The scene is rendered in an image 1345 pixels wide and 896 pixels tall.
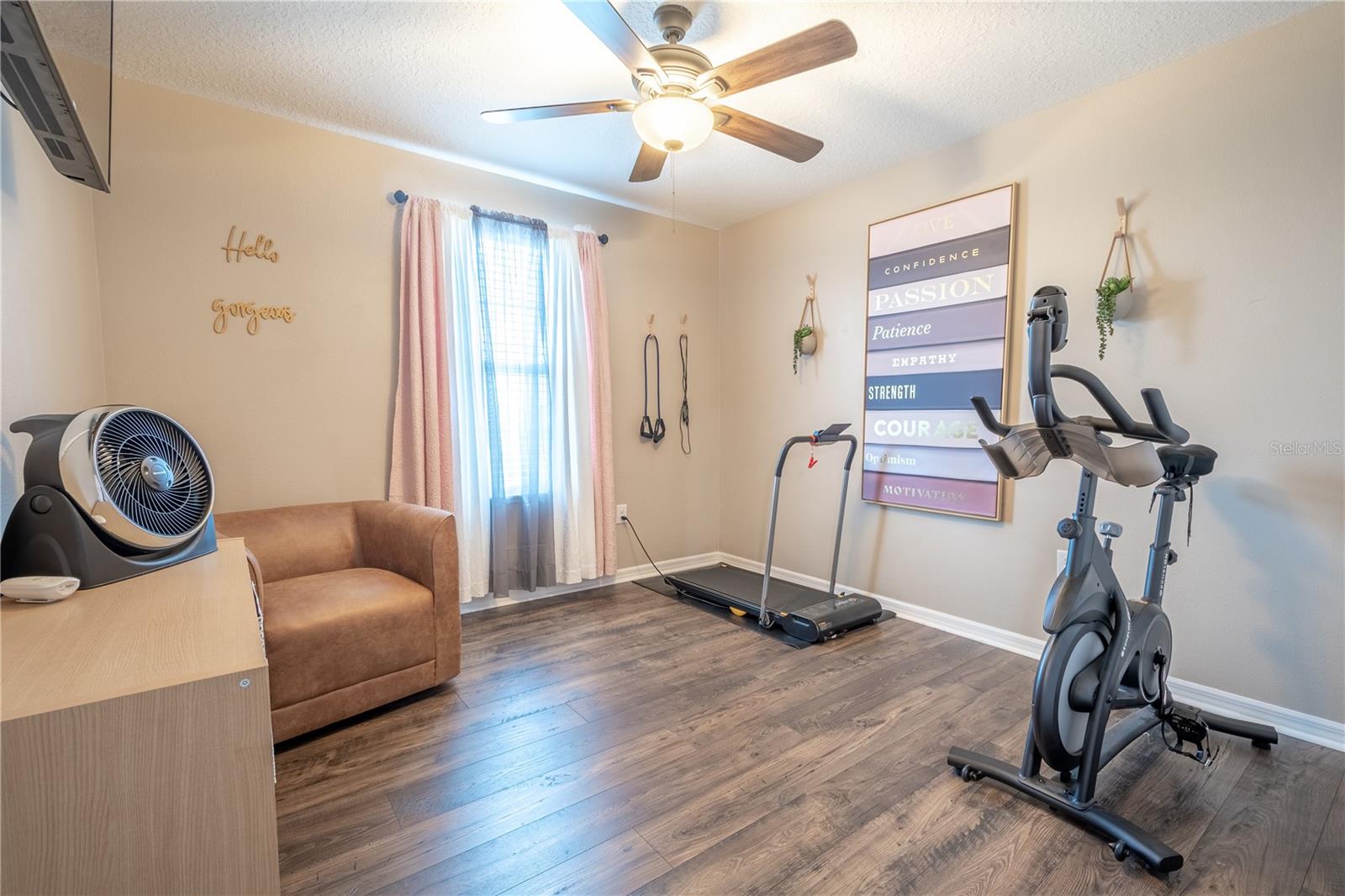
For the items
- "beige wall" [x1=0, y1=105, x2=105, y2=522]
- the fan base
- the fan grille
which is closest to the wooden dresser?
the fan base

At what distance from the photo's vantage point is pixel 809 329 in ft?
12.3

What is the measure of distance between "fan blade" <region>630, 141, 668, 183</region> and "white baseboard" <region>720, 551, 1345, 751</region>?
2612 mm

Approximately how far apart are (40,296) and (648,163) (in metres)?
2.11

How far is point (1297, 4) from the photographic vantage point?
2.04m

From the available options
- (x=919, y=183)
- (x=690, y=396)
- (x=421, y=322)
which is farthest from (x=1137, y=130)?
(x=421, y=322)

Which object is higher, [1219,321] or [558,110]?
[558,110]

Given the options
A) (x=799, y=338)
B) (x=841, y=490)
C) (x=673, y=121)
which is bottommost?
(x=841, y=490)

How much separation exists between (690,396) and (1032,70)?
2.71m

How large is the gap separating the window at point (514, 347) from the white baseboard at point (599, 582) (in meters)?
0.65

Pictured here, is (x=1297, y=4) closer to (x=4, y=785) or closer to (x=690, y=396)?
(x=690, y=396)

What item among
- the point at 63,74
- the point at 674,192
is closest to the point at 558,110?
the point at 63,74

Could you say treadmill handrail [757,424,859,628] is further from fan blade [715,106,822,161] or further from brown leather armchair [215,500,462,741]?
brown leather armchair [215,500,462,741]

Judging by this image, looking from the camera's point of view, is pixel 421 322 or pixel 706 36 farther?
pixel 421 322

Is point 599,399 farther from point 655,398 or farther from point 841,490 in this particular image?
point 841,490
